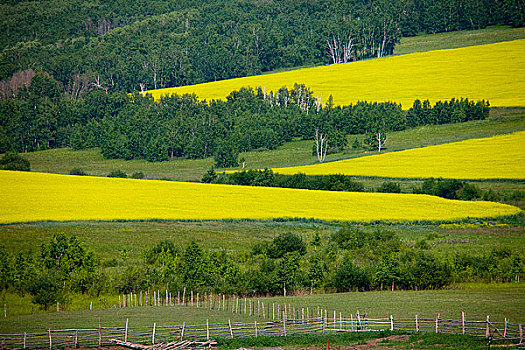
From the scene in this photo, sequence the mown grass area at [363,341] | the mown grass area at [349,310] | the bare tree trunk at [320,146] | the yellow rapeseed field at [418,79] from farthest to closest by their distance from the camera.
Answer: the yellow rapeseed field at [418,79]
the bare tree trunk at [320,146]
the mown grass area at [349,310]
the mown grass area at [363,341]

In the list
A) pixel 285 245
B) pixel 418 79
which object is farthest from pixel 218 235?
pixel 418 79

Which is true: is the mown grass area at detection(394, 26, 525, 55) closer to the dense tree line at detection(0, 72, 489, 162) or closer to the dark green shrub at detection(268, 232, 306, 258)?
the dense tree line at detection(0, 72, 489, 162)

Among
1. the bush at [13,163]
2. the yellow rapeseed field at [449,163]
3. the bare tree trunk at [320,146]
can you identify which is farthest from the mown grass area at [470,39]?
the bush at [13,163]

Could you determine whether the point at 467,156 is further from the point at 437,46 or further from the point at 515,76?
the point at 437,46

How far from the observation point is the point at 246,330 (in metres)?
39.9

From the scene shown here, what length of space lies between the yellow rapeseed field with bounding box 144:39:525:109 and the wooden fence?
96236 millimetres

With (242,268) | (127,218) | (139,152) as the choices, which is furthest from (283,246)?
(139,152)

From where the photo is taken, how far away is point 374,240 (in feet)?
221

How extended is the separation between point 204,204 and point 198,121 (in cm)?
6981

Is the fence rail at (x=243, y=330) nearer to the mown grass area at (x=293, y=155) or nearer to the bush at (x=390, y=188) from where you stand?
the bush at (x=390, y=188)

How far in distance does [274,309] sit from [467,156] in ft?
205

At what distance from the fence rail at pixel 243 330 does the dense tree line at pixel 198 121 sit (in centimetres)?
8096

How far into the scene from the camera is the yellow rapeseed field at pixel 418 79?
144 meters

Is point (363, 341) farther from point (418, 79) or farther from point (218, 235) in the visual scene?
point (418, 79)
